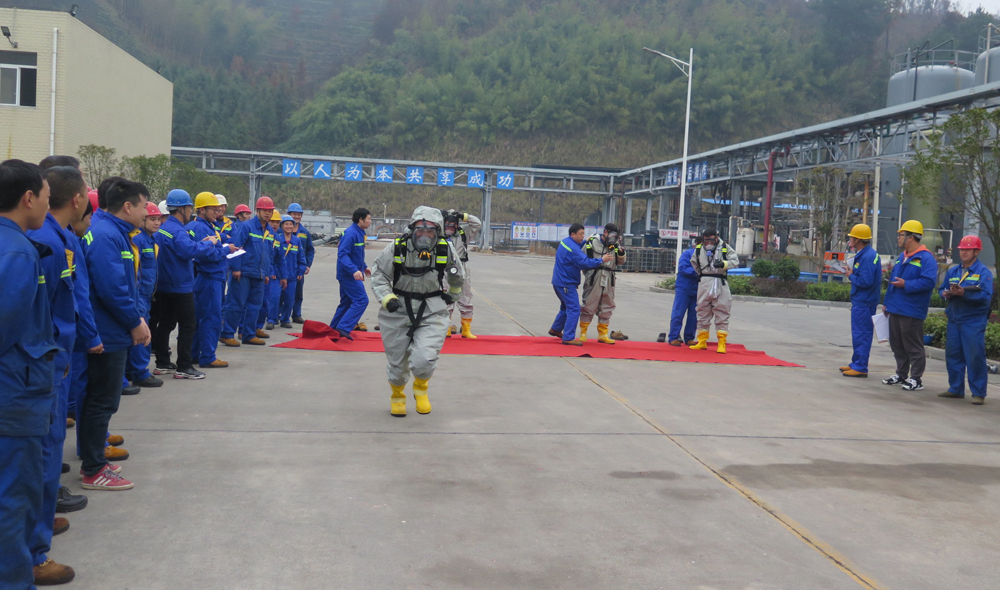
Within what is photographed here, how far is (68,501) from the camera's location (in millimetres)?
4711

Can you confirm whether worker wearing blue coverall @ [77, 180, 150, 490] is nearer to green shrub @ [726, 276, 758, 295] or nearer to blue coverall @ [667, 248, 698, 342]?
blue coverall @ [667, 248, 698, 342]

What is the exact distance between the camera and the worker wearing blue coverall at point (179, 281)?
8.35 m

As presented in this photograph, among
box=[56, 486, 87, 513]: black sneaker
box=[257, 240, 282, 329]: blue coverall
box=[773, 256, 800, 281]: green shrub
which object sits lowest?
box=[56, 486, 87, 513]: black sneaker

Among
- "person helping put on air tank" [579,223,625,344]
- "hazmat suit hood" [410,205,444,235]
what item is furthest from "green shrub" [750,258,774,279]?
"hazmat suit hood" [410,205,444,235]

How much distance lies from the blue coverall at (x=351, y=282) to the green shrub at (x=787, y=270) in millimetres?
17341

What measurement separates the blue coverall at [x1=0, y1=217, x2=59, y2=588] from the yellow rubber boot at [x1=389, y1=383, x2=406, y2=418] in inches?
160

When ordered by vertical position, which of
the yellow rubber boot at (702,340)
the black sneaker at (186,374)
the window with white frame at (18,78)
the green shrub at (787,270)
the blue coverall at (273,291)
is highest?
the window with white frame at (18,78)

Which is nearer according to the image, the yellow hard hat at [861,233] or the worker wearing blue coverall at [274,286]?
the yellow hard hat at [861,233]

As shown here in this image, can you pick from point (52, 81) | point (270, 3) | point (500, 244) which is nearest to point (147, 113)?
point (52, 81)

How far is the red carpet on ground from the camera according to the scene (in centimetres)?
1134

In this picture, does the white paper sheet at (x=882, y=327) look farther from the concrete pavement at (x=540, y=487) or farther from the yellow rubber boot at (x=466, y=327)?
the yellow rubber boot at (x=466, y=327)

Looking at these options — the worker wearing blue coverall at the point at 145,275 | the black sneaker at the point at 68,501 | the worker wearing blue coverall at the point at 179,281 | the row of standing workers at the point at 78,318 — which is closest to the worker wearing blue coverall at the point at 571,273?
the row of standing workers at the point at 78,318

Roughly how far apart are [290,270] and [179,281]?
15.4 feet

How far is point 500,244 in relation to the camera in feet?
195
